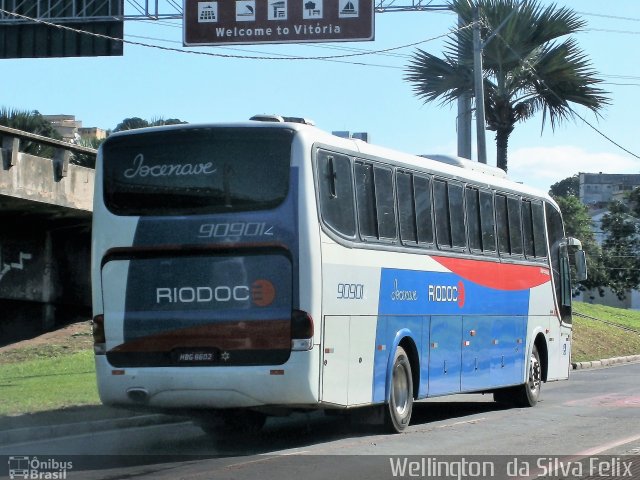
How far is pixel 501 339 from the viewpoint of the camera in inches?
691

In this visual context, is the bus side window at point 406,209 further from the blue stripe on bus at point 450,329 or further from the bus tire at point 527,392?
the bus tire at point 527,392

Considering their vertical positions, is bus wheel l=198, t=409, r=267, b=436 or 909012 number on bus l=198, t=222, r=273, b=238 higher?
909012 number on bus l=198, t=222, r=273, b=238

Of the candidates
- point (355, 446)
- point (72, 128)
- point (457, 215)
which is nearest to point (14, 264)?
point (457, 215)

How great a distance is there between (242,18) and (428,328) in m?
12.6

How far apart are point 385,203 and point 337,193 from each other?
1.40m

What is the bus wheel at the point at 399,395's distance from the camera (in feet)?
45.7

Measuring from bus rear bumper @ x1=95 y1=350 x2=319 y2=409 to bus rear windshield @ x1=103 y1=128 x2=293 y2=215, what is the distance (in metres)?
1.69

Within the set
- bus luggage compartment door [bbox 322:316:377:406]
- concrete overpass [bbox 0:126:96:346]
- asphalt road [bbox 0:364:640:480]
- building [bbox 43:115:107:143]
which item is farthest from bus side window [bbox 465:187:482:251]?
→ building [bbox 43:115:107:143]

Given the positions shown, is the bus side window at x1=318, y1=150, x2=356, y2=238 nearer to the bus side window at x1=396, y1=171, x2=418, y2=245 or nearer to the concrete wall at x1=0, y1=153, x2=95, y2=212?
the bus side window at x1=396, y1=171, x2=418, y2=245

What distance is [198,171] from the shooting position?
12.5m

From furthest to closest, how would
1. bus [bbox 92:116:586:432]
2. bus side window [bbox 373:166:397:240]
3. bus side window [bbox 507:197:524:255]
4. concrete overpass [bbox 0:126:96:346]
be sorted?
concrete overpass [bbox 0:126:96:346], bus side window [bbox 507:197:524:255], bus side window [bbox 373:166:397:240], bus [bbox 92:116:586:432]

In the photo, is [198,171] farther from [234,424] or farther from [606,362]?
[606,362]

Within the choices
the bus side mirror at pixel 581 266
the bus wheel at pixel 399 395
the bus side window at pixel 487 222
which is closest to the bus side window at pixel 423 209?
the bus wheel at pixel 399 395

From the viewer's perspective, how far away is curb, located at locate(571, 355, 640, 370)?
30302mm
